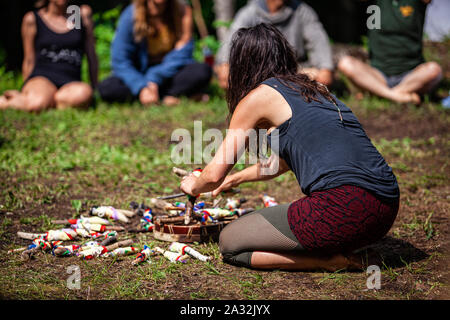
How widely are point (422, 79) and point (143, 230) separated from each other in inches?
166

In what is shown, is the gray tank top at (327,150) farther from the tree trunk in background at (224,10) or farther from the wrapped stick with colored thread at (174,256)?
the tree trunk in background at (224,10)

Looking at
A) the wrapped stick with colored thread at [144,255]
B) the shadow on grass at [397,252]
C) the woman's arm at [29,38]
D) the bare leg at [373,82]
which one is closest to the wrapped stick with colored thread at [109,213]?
the wrapped stick with colored thread at [144,255]

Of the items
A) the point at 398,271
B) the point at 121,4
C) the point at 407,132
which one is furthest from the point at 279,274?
the point at 121,4

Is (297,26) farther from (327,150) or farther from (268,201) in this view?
(327,150)

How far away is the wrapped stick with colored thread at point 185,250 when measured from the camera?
102 inches

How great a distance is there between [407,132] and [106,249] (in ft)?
11.9

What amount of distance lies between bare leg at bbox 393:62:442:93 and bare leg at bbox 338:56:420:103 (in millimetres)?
75

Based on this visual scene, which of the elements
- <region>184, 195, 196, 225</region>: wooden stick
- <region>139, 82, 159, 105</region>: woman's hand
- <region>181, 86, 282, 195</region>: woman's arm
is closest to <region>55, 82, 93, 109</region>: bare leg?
<region>139, 82, 159, 105</region>: woman's hand

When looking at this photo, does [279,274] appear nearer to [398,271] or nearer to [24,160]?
[398,271]

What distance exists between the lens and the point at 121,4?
9.34 metres

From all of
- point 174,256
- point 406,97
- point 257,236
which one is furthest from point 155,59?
point 257,236

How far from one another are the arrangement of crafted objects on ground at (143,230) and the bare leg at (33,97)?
267 cm

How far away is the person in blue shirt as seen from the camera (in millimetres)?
5984

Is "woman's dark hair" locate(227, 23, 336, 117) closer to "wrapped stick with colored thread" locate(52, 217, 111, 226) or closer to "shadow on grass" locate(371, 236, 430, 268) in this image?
"shadow on grass" locate(371, 236, 430, 268)
